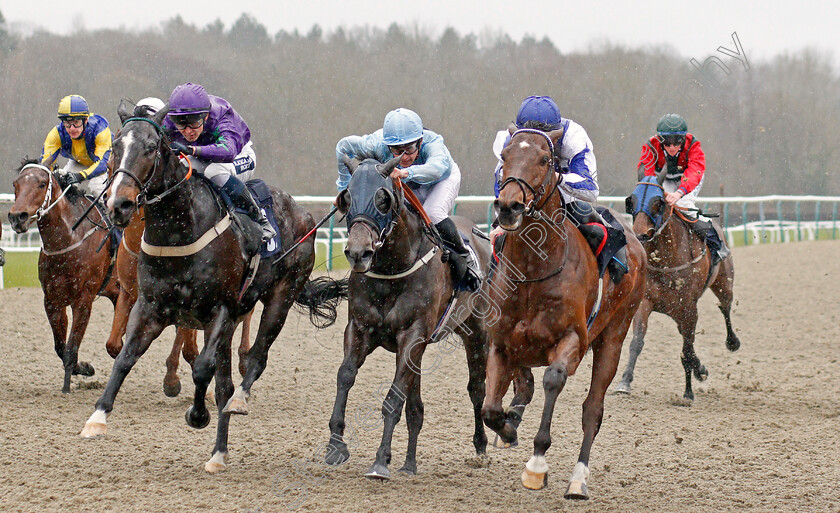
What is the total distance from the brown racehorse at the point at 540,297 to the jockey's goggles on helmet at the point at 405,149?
2.49 ft

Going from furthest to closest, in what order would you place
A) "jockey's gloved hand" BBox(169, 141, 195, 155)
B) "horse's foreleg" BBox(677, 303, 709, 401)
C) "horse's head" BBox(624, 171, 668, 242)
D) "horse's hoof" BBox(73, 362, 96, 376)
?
"horse's foreleg" BBox(677, 303, 709, 401) → "horse's head" BBox(624, 171, 668, 242) → "horse's hoof" BBox(73, 362, 96, 376) → "jockey's gloved hand" BBox(169, 141, 195, 155)

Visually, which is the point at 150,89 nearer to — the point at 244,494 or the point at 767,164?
the point at 767,164

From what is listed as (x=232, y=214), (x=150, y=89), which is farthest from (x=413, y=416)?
(x=150, y=89)

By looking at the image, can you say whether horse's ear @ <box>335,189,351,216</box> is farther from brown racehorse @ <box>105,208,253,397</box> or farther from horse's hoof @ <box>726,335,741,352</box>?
horse's hoof @ <box>726,335,741,352</box>

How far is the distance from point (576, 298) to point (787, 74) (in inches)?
666

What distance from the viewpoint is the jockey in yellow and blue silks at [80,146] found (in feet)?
24.1

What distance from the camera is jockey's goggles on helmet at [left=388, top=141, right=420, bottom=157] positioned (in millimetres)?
4953

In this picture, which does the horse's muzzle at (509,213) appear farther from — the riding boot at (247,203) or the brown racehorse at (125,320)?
the brown racehorse at (125,320)

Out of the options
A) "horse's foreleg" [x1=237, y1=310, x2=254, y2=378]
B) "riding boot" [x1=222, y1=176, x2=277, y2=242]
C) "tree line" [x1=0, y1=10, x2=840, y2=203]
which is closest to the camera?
"riding boot" [x1=222, y1=176, x2=277, y2=242]

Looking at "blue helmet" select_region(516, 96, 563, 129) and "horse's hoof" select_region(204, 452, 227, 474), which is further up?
"blue helmet" select_region(516, 96, 563, 129)

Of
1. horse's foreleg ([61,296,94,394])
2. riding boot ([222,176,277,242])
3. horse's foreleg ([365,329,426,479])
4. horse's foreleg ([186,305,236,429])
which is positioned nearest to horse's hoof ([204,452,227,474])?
horse's foreleg ([186,305,236,429])

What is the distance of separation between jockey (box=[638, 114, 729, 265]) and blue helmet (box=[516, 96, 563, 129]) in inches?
125

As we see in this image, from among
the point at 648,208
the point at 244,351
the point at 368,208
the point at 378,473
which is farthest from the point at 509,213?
the point at 648,208

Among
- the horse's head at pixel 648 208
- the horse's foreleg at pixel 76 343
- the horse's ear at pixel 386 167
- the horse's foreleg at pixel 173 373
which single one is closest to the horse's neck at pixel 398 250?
the horse's ear at pixel 386 167
